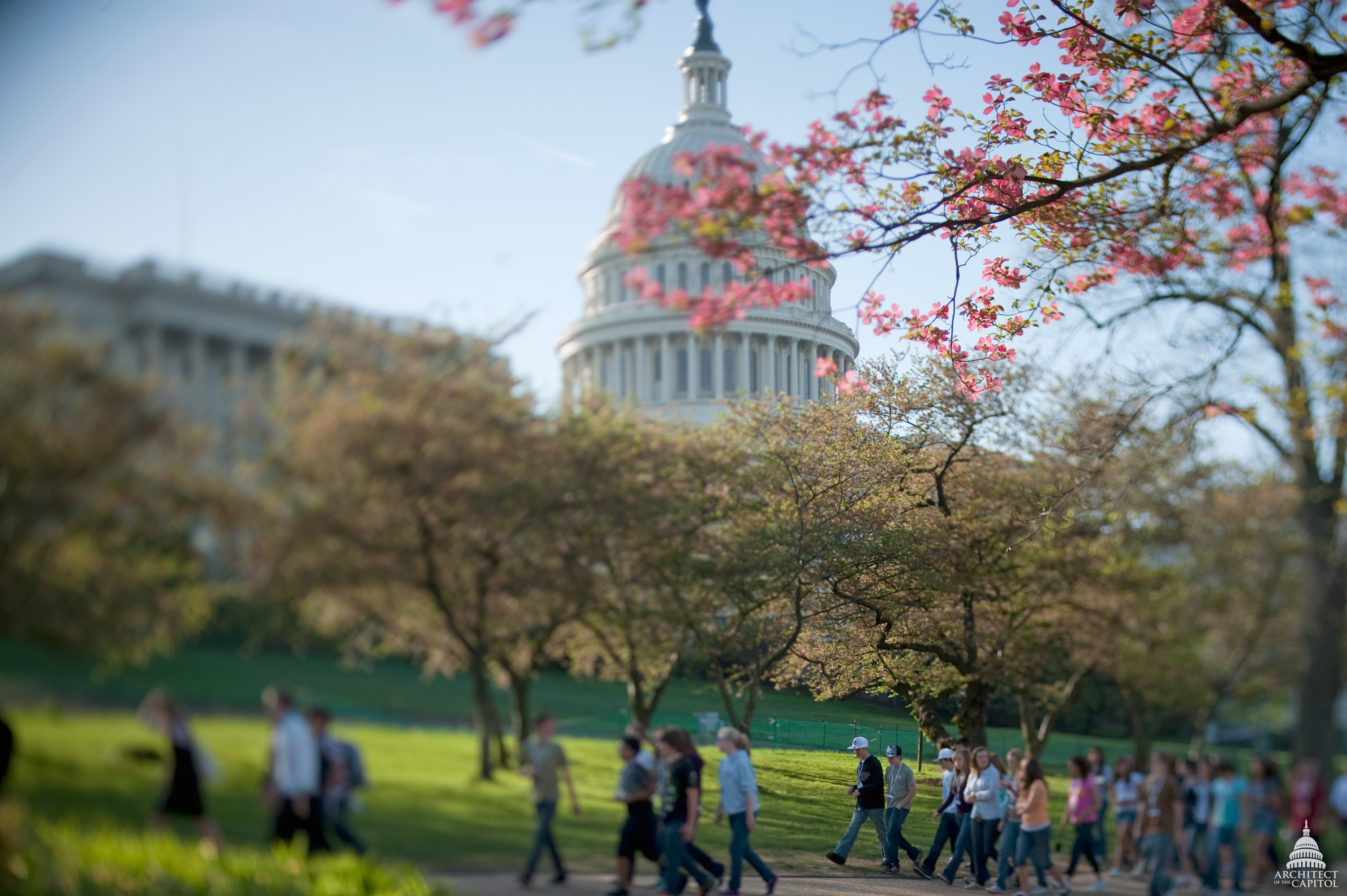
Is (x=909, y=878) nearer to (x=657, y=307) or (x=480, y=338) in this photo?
(x=657, y=307)

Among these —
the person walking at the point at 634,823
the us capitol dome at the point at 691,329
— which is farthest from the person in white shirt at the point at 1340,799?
the person walking at the point at 634,823

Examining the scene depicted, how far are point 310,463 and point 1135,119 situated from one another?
352 inches

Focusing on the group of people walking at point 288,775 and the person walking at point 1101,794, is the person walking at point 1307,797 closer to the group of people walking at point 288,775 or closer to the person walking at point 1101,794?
the person walking at point 1101,794

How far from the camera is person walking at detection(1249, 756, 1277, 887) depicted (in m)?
11.6

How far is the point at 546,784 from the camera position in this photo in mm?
8328

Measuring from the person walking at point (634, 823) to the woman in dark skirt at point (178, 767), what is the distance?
9.52ft

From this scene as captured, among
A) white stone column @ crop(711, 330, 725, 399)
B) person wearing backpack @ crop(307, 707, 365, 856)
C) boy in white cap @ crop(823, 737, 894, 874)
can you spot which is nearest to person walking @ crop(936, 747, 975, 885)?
boy in white cap @ crop(823, 737, 894, 874)

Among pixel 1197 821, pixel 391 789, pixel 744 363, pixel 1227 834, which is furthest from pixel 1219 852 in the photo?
pixel 391 789

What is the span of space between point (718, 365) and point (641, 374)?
106 cm

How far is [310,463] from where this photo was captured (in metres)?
7.45

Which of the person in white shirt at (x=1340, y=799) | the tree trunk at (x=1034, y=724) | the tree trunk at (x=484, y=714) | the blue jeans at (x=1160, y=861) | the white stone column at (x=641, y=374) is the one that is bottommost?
the blue jeans at (x=1160, y=861)

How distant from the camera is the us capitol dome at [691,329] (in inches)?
396

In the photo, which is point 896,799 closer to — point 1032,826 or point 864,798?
point 864,798

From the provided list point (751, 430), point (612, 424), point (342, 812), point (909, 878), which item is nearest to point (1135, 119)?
point (751, 430)
